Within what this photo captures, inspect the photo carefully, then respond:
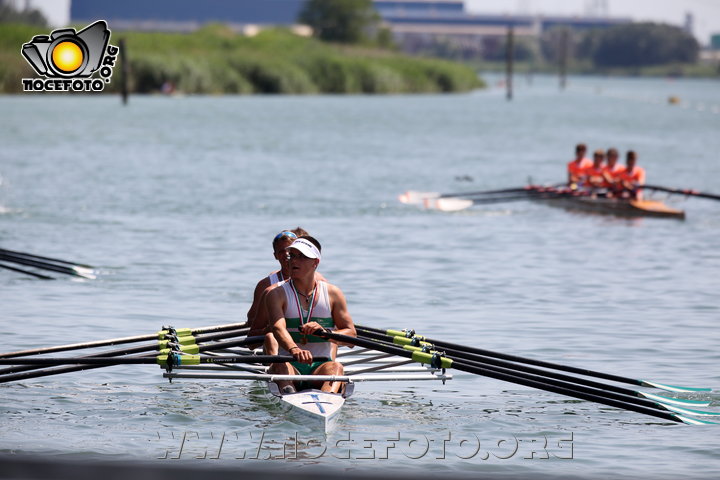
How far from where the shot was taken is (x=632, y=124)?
68.7 m

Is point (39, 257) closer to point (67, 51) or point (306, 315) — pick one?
point (306, 315)

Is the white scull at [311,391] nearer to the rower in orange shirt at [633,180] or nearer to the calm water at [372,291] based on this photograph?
the calm water at [372,291]

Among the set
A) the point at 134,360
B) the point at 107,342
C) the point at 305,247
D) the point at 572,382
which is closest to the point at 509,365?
the point at 572,382

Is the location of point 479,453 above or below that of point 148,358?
below

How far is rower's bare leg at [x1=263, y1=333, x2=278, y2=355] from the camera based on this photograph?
31.9ft

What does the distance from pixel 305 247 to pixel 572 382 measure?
2.55m

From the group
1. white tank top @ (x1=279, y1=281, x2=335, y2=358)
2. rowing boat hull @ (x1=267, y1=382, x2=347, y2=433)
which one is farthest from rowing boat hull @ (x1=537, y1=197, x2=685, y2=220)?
rowing boat hull @ (x1=267, y1=382, x2=347, y2=433)

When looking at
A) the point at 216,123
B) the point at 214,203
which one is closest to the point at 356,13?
the point at 216,123

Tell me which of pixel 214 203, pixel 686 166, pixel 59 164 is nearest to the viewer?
pixel 214 203

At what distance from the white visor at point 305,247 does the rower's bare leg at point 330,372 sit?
90 cm

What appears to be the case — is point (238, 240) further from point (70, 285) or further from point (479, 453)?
point (479, 453)

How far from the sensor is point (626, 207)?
2520cm

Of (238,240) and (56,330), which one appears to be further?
(238,240)

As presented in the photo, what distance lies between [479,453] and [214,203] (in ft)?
64.7
